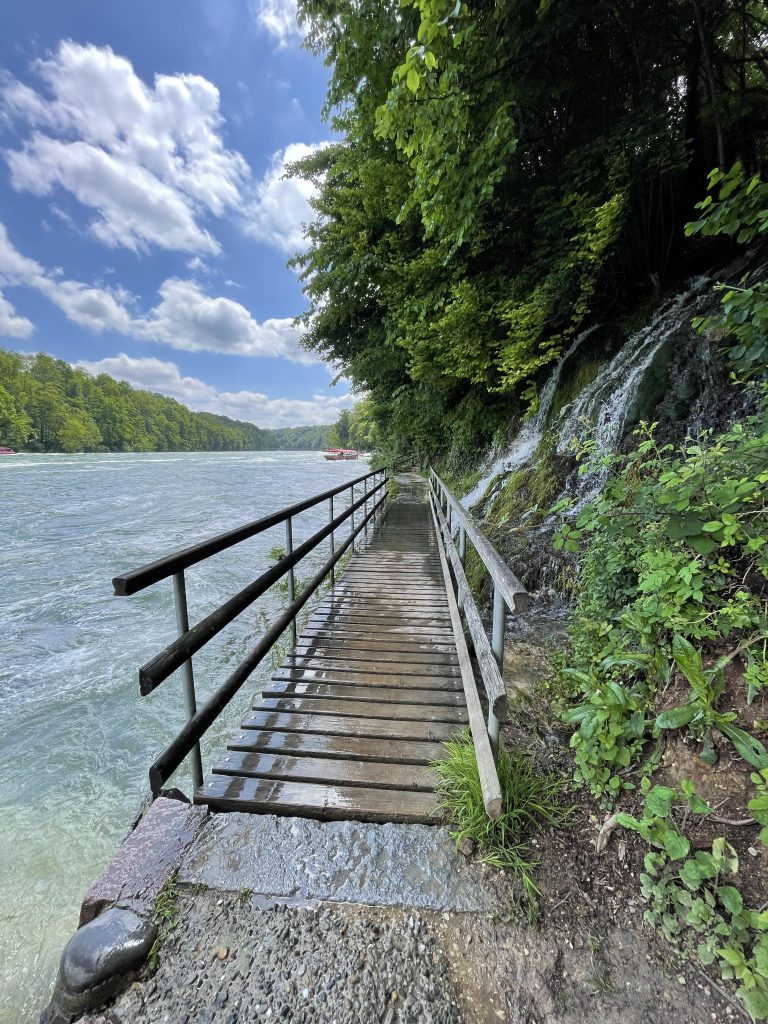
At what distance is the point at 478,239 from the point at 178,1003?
7.13 meters

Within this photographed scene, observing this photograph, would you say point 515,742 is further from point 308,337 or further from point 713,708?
point 308,337

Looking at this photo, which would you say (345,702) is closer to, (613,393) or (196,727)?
(196,727)

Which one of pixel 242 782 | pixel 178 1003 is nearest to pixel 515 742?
pixel 242 782

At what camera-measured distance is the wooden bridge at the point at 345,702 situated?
5.16ft

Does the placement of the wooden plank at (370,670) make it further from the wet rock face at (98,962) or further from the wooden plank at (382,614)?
the wet rock face at (98,962)

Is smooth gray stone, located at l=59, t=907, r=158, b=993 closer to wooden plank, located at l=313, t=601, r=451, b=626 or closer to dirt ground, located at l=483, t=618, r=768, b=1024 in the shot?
dirt ground, located at l=483, t=618, r=768, b=1024

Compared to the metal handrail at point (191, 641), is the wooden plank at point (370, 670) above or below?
below

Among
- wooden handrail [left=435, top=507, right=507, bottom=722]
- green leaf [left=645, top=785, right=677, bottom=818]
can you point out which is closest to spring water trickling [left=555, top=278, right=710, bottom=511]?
wooden handrail [left=435, top=507, right=507, bottom=722]

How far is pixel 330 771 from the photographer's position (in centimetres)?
189

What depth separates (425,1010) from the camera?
1.05 meters

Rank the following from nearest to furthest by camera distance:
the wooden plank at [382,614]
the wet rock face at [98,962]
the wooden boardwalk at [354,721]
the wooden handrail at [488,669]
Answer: the wet rock face at [98,962], the wooden handrail at [488,669], the wooden boardwalk at [354,721], the wooden plank at [382,614]

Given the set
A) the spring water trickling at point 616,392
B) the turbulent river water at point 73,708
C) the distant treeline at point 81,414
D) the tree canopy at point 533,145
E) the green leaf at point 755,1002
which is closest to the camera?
the green leaf at point 755,1002

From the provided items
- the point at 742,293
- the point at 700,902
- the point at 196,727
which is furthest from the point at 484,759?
the point at 742,293

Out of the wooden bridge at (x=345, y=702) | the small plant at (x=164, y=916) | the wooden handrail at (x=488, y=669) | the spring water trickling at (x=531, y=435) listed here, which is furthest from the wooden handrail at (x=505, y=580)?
the spring water trickling at (x=531, y=435)
